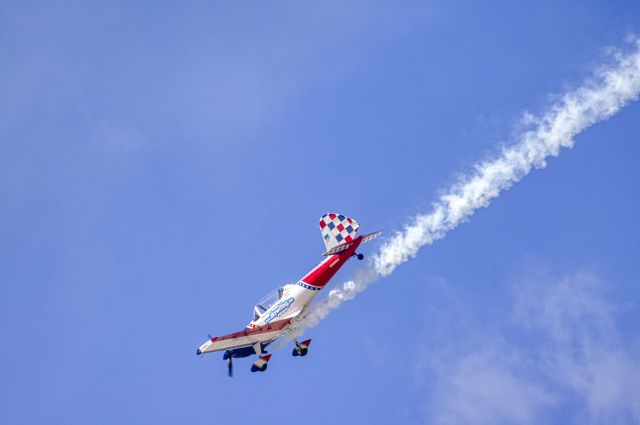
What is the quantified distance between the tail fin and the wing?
15.4ft

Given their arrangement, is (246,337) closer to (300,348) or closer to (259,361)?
(259,361)

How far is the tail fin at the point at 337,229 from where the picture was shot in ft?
250

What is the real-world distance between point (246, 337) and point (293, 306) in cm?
285

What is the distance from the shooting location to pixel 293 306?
77.4m

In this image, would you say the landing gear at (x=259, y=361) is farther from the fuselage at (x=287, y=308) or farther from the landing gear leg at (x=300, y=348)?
the landing gear leg at (x=300, y=348)

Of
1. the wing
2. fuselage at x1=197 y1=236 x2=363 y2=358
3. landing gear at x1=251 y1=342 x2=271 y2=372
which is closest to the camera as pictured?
the wing

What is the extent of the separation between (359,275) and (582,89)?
14653mm

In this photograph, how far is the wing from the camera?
249 feet

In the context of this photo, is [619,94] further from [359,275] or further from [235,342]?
[235,342]

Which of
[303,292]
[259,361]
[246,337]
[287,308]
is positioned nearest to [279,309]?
[287,308]

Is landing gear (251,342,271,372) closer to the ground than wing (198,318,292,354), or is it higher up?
closer to the ground

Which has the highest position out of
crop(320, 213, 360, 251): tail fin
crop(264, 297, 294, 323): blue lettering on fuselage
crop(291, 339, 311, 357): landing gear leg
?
crop(320, 213, 360, 251): tail fin

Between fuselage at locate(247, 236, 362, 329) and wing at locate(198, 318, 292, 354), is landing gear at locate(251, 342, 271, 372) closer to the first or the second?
wing at locate(198, 318, 292, 354)

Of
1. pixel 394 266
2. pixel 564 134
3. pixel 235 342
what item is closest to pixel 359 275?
pixel 394 266
